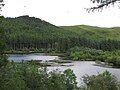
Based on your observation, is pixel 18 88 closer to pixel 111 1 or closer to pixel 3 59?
pixel 3 59

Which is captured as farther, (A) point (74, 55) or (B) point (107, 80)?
(A) point (74, 55)

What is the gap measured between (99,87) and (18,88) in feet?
33.5

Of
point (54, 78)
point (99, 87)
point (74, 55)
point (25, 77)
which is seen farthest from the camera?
point (74, 55)

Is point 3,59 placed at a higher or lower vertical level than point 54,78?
higher

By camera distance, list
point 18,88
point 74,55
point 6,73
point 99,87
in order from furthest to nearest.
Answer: point 74,55, point 99,87, point 18,88, point 6,73

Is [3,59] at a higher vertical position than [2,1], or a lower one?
lower

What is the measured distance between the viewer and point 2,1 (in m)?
19.1

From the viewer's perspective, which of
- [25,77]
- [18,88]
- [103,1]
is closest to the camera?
[103,1]

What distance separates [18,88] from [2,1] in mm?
16603

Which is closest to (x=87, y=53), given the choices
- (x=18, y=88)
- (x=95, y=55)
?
(x=95, y=55)

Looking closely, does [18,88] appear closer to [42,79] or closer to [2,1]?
[42,79]

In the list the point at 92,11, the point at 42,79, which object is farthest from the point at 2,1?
the point at 42,79

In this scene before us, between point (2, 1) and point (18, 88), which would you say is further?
point (18, 88)

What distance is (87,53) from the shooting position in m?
200
